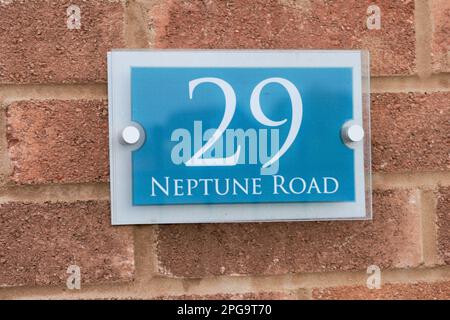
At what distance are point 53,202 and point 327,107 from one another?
1.08ft

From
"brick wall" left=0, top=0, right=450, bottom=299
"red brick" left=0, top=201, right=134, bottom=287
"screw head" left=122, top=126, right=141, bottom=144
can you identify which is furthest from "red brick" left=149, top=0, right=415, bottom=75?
"red brick" left=0, top=201, right=134, bottom=287

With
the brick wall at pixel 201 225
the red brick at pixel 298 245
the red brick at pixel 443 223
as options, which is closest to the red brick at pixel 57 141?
the brick wall at pixel 201 225

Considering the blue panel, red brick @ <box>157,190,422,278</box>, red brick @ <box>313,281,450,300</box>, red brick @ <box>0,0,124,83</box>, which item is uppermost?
red brick @ <box>0,0,124,83</box>

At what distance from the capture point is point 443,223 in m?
0.90

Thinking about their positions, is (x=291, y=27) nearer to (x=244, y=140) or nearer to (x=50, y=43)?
(x=244, y=140)

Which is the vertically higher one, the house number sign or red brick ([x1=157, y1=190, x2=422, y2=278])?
the house number sign

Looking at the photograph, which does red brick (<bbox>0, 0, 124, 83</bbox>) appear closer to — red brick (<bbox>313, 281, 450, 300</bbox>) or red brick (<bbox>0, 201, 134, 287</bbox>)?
red brick (<bbox>0, 201, 134, 287</bbox>)

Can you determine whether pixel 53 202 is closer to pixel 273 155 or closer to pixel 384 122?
pixel 273 155

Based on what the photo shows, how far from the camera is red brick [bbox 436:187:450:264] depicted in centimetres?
90

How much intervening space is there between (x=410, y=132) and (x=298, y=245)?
0.62 ft

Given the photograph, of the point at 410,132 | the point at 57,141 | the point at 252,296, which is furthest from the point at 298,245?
the point at 57,141

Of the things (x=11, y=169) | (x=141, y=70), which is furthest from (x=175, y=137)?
(x=11, y=169)

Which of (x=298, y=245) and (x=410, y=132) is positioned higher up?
(x=410, y=132)

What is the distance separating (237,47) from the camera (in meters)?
0.87
